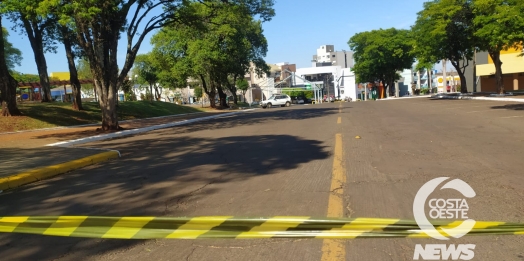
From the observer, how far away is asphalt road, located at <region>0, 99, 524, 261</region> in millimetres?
4656

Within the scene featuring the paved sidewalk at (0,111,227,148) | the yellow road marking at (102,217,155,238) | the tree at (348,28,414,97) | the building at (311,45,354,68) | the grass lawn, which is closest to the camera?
the yellow road marking at (102,217,155,238)

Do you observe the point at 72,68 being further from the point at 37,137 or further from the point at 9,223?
the point at 9,223

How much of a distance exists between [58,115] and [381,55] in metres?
48.9

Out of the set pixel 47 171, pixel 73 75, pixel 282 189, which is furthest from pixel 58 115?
pixel 282 189

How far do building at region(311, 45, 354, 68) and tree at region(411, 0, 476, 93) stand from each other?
93689mm

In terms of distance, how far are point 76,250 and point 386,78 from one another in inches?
2704

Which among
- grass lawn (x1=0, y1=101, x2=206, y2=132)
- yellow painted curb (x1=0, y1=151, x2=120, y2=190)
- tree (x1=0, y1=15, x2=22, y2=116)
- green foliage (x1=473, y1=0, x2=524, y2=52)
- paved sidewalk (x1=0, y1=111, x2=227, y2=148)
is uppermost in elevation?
green foliage (x1=473, y1=0, x2=524, y2=52)

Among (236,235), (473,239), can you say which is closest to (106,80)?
(236,235)

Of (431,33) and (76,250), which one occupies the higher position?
(431,33)

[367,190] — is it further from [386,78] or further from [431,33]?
[386,78]

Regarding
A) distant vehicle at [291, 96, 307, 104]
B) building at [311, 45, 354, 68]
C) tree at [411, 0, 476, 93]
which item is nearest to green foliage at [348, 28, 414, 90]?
distant vehicle at [291, 96, 307, 104]

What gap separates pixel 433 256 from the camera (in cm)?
428

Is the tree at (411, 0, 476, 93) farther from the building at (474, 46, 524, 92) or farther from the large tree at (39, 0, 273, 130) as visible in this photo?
the large tree at (39, 0, 273, 130)

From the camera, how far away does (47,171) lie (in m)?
9.80
